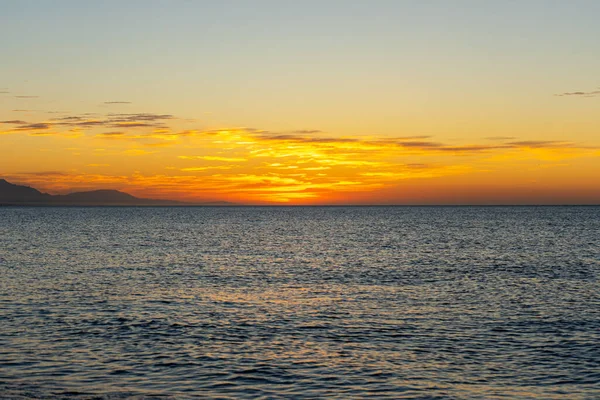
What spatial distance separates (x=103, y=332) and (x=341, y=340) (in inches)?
441

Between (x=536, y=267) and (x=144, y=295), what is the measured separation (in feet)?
130

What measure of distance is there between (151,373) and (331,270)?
125 feet

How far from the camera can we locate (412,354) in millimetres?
26469

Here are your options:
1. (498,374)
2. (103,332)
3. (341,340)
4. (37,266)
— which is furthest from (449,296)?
(37,266)

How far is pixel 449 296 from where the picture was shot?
1697 inches

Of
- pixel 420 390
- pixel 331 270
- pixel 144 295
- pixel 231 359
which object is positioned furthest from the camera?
pixel 331 270

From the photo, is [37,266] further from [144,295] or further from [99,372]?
[99,372]

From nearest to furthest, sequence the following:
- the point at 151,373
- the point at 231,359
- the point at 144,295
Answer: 1. the point at 151,373
2. the point at 231,359
3. the point at 144,295

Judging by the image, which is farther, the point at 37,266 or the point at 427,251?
the point at 427,251

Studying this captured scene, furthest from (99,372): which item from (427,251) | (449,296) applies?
(427,251)

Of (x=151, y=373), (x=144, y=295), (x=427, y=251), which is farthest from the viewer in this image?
(x=427, y=251)

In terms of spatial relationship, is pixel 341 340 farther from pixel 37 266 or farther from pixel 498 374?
pixel 37 266

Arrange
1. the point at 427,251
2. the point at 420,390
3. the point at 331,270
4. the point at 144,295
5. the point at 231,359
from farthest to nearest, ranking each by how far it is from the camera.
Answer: the point at 427,251, the point at 331,270, the point at 144,295, the point at 231,359, the point at 420,390

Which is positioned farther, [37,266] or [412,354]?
[37,266]
